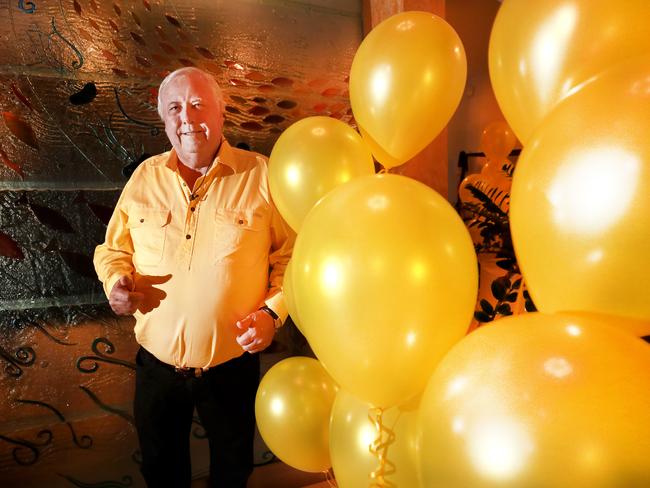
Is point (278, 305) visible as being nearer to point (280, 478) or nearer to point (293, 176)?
point (293, 176)

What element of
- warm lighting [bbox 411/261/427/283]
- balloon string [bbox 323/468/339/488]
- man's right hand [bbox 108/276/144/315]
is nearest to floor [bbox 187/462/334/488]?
balloon string [bbox 323/468/339/488]

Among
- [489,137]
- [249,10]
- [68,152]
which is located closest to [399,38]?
[249,10]

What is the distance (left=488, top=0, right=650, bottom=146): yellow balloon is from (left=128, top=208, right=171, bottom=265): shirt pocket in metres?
1.06

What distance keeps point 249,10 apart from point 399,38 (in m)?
1.31

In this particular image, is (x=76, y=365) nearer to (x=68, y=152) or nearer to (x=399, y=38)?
(x=68, y=152)

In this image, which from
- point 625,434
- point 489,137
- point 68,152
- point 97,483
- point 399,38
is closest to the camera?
point 625,434

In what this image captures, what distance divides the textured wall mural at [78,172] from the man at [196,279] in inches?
15.9

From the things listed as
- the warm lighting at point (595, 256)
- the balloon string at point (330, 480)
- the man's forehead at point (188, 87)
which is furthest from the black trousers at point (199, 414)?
the warm lighting at point (595, 256)

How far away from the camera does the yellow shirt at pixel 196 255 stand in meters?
1.27

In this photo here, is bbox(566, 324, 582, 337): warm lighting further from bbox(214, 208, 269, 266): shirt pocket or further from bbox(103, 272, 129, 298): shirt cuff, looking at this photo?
bbox(103, 272, 129, 298): shirt cuff

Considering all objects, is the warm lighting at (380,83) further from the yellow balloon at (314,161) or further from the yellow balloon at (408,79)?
the yellow balloon at (314,161)

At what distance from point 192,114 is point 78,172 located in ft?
2.24

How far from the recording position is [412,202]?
1.76 feet

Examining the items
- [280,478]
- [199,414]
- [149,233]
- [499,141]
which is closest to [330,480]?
[199,414]
